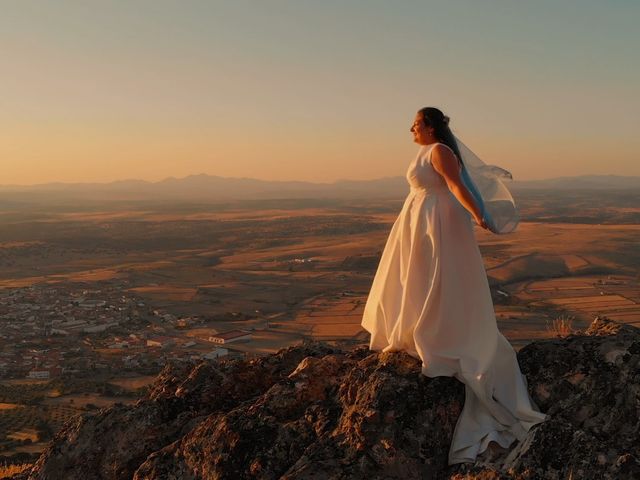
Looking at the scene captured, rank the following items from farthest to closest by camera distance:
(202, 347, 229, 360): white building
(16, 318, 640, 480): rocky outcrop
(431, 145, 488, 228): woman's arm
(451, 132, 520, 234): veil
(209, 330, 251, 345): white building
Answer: (209, 330, 251, 345): white building
(202, 347, 229, 360): white building
(451, 132, 520, 234): veil
(431, 145, 488, 228): woman's arm
(16, 318, 640, 480): rocky outcrop

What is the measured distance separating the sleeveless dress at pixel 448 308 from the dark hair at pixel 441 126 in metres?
0.12

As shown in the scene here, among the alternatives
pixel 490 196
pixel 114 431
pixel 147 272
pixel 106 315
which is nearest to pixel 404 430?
pixel 490 196

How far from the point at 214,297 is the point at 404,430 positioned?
1922 inches

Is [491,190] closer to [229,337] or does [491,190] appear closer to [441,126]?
[441,126]

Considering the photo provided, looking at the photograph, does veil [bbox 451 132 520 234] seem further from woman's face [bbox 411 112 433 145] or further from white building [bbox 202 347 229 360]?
white building [bbox 202 347 229 360]

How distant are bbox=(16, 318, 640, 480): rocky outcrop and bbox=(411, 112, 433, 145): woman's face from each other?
64.5 inches

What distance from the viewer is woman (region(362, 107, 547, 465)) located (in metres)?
4.11

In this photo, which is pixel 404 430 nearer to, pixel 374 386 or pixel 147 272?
pixel 374 386

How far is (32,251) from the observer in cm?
8706

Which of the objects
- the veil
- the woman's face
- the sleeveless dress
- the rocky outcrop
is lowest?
the rocky outcrop

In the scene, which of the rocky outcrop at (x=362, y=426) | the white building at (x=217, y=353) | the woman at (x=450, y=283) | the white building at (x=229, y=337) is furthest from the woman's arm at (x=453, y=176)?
the white building at (x=229, y=337)

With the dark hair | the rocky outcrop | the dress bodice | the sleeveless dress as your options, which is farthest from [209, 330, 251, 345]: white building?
the dark hair

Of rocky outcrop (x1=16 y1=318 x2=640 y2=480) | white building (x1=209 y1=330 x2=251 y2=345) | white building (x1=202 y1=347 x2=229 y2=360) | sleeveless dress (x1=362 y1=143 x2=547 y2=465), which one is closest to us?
rocky outcrop (x1=16 y1=318 x2=640 y2=480)

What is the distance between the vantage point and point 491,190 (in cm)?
478
